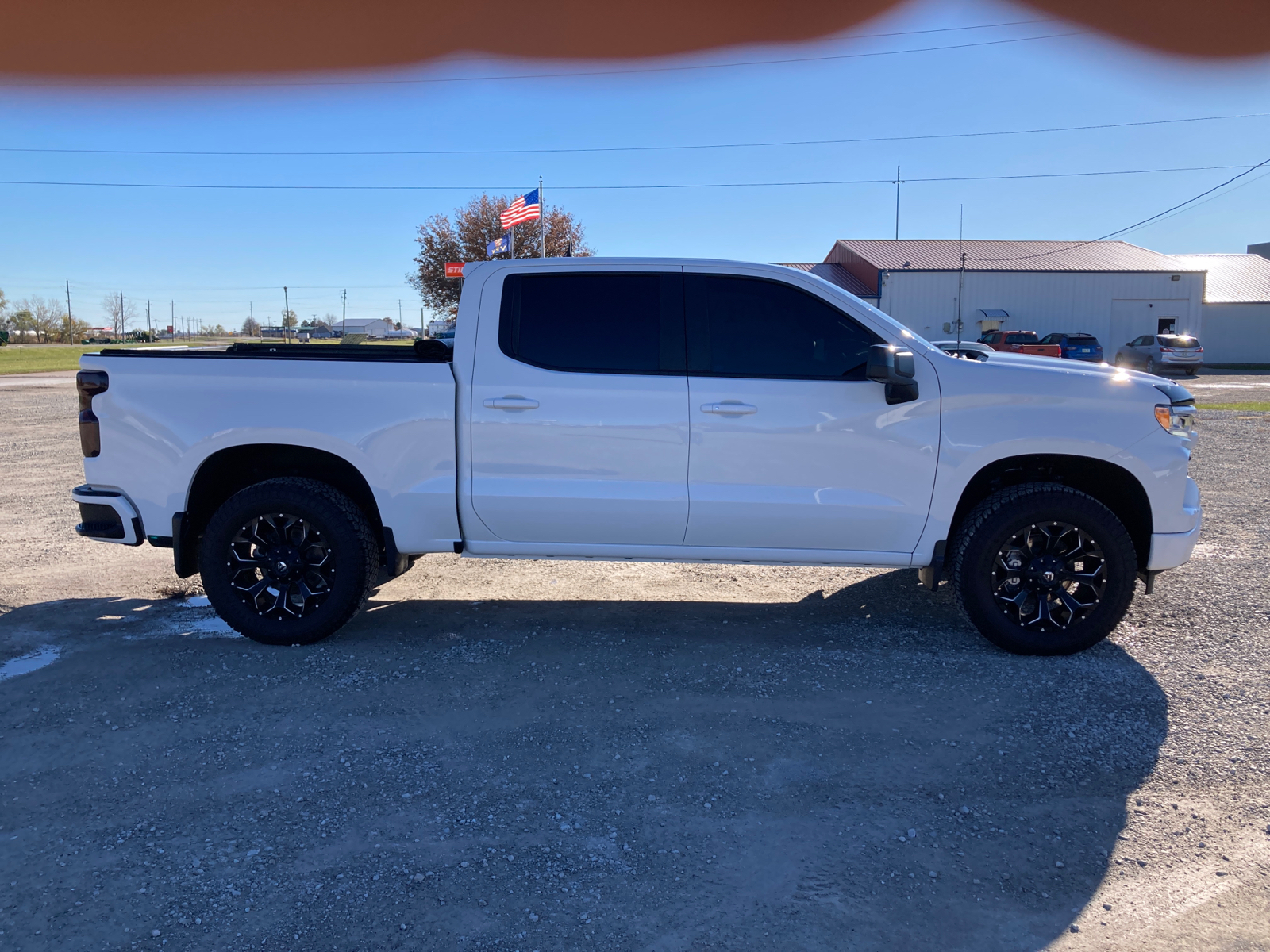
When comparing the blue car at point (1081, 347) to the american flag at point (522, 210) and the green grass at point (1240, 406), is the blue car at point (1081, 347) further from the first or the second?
the american flag at point (522, 210)

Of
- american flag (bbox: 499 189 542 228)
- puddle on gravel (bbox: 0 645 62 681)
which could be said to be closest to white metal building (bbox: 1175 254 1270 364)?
american flag (bbox: 499 189 542 228)

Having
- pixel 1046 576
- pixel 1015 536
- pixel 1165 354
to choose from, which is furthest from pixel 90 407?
pixel 1165 354

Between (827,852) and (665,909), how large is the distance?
2.10ft

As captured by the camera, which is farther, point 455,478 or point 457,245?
point 457,245

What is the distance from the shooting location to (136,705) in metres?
4.45

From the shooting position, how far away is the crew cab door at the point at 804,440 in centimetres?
501

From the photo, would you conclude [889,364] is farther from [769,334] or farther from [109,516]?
[109,516]

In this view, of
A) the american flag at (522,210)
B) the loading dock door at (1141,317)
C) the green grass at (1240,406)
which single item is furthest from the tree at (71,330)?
the green grass at (1240,406)

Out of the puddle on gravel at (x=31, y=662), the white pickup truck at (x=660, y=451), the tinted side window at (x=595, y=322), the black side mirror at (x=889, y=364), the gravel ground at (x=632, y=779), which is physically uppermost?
the tinted side window at (x=595, y=322)

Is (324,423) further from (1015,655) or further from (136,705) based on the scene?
(1015,655)

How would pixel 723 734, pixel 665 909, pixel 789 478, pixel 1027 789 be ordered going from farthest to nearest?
1. pixel 789 478
2. pixel 723 734
3. pixel 1027 789
4. pixel 665 909

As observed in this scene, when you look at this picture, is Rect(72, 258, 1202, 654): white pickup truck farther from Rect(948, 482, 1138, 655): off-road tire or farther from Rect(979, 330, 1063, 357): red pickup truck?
Rect(979, 330, 1063, 357): red pickup truck

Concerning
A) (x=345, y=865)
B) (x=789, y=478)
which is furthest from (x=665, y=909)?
(x=789, y=478)

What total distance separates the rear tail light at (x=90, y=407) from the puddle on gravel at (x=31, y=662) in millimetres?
1079
